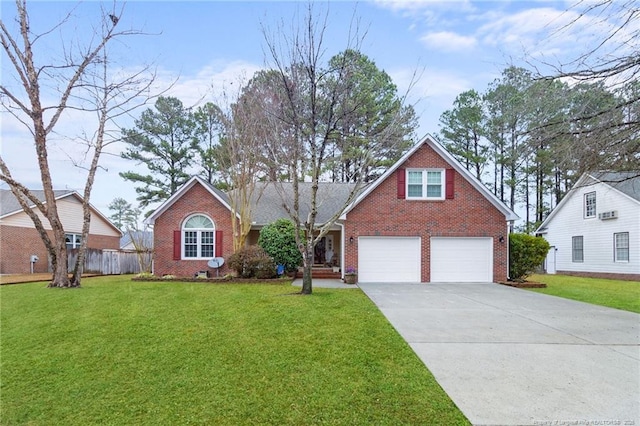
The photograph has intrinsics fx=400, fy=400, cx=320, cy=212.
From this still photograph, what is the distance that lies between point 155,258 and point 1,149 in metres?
7.02

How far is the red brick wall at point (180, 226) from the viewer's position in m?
18.0

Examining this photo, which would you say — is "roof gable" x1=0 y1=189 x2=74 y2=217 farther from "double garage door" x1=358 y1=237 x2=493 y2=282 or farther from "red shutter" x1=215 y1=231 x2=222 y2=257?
"double garage door" x1=358 y1=237 x2=493 y2=282

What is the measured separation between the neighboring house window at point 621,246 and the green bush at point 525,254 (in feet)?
24.0

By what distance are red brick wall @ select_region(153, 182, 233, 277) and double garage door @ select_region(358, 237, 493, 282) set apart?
6.25 meters

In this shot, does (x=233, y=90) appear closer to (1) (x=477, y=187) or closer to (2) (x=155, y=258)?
(2) (x=155, y=258)

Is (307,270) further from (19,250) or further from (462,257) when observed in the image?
(19,250)

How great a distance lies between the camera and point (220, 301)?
10.2m

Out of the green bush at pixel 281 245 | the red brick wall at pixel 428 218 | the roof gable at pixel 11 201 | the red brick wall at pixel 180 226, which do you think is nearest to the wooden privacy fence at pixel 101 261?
the roof gable at pixel 11 201

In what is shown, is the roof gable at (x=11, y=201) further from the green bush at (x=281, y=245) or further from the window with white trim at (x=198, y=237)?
the green bush at (x=281, y=245)

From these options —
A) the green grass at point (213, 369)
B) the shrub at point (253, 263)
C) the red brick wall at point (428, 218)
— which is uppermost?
the red brick wall at point (428, 218)

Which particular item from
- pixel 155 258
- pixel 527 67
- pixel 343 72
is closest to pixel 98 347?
pixel 527 67

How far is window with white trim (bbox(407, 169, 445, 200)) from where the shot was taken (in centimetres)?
1616

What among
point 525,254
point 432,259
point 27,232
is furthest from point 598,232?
point 27,232

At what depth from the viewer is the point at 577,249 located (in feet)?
77.3
